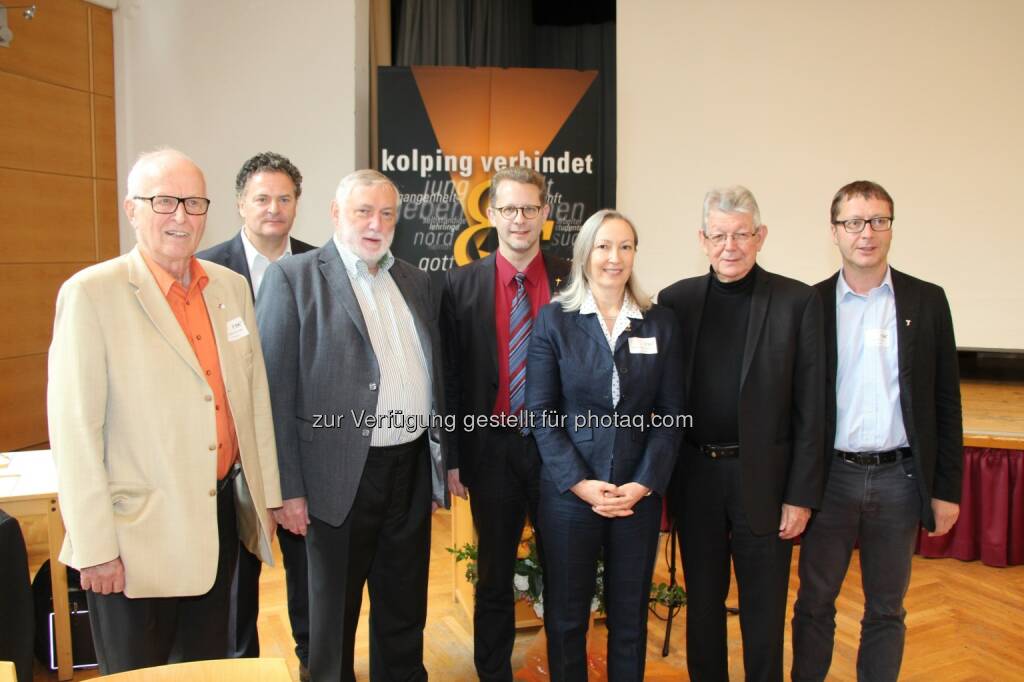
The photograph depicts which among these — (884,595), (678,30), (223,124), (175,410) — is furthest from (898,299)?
(223,124)

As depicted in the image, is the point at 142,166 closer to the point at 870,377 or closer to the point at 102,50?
the point at 870,377

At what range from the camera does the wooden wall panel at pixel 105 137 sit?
18.1 ft

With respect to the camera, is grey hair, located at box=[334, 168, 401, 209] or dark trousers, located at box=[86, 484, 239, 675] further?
grey hair, located at box=[334, 168, 401, 209]

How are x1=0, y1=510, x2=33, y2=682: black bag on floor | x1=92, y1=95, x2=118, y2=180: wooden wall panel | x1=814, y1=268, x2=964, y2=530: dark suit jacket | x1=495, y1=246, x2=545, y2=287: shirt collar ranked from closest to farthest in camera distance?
x1=0, y1=510, x2=33, y2=682: black bag on floor
x1=814, y1=268, x2=964, y2=530: dark suit jacket
x1=495, y1=246, x2=545, y2=287: shirt collar
x1=92, y1=95, x2=118, y2=180: wooden wall panel

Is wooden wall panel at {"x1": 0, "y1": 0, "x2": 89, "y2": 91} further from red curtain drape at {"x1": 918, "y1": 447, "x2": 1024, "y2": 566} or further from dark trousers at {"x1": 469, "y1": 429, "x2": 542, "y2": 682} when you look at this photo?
red curtain drape at {"x1": 918, "y1": 447, "x2": 1024, "y2": 566}

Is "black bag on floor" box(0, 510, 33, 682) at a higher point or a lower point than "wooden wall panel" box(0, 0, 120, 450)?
lower

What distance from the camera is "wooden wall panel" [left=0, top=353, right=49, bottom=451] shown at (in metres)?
5.09

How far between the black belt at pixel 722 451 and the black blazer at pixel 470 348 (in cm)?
74

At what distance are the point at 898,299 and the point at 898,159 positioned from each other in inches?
127

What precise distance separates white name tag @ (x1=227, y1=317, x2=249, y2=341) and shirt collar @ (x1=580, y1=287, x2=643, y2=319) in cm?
99

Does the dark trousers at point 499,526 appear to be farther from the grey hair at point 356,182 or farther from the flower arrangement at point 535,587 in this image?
the grey hair at point 356,182

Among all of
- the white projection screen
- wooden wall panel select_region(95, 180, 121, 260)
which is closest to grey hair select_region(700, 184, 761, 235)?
the white projection screen

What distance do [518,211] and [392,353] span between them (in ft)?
2.21

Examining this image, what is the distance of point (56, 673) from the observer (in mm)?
3020
